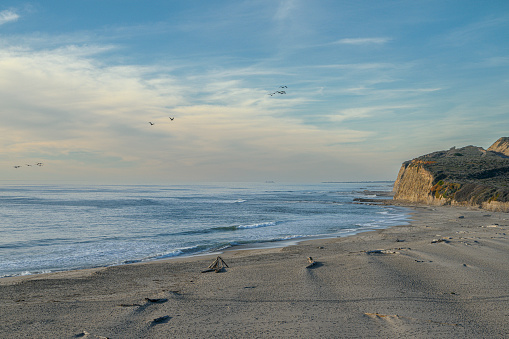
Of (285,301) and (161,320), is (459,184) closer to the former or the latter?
(285,301)

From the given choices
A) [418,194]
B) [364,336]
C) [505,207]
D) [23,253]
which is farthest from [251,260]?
[418,194]

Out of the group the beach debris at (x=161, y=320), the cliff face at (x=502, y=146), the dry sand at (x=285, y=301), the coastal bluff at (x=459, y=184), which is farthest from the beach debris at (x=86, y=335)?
the cliff face at (x=502, y=146)

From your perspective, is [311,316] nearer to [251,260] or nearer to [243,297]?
[243,297]

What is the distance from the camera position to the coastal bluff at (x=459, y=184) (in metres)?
35.1

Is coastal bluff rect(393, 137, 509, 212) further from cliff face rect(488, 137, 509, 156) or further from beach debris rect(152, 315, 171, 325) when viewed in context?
cliff face rect(488, 137, 509, 156)

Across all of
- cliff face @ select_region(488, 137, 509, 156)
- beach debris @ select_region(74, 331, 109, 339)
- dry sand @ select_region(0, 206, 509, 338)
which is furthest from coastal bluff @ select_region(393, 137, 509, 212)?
cliff face @ select_region(488, 137, 509, 156)

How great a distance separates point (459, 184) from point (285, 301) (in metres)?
44.5

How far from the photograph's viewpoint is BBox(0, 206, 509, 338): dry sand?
218 inches

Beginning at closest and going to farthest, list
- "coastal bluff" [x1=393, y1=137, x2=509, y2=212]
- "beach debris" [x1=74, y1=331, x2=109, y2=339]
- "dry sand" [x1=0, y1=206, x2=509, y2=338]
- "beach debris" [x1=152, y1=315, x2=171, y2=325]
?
Answer: "beach debris" [x1=74, y1=331, x2=109, y2=339], "dry sand" [x1=0, y1=206, x2=509, y2=338], "beach debris" [x1=152, y1=315, x2=171, y2=325], "coastal bluff" [x1=393, y1=137, x2=509, y2=212]

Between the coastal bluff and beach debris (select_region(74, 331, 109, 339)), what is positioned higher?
the coastal bluff

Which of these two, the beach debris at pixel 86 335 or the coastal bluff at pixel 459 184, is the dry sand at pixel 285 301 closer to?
the beach debris at pixel 86 335

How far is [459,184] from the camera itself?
43.4 m

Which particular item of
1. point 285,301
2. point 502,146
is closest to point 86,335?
point 285,301

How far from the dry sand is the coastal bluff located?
2798 cm
